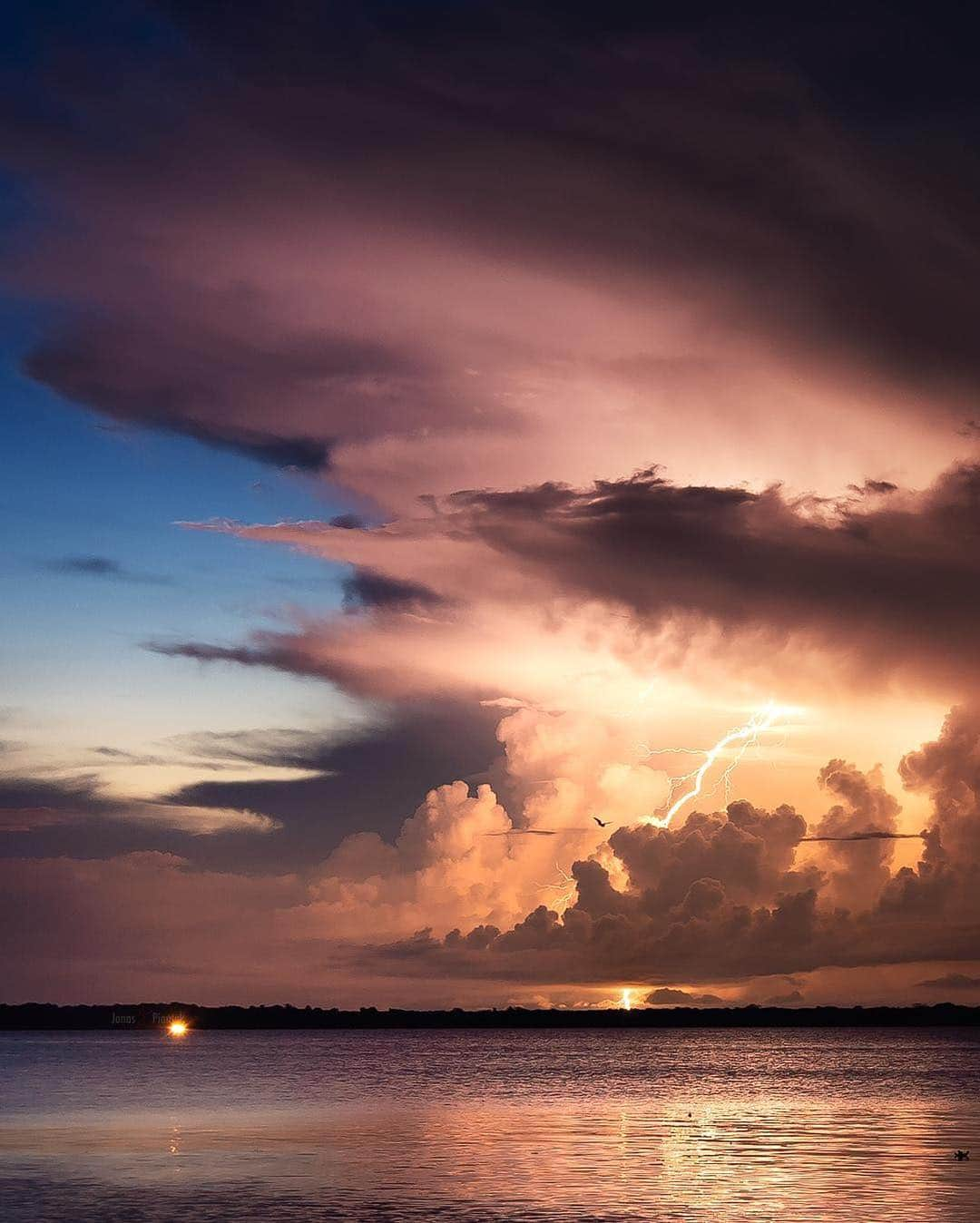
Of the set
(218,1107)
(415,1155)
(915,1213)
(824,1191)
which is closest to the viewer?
(915,1213)

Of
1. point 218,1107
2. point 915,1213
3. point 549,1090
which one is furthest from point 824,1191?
point 549,1090

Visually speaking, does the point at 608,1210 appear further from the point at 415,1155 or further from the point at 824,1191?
the point at 415,1155

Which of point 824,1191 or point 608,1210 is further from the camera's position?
point 824,1191

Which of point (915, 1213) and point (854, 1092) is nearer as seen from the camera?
point (915, 1213)

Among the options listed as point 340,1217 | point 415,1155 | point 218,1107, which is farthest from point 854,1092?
point 340,1217

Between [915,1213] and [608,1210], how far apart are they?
1092 centimetres

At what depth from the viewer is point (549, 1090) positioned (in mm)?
142125

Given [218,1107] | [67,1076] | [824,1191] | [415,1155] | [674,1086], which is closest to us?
[824,1191]

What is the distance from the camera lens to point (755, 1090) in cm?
14412

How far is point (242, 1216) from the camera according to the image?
55000 millimetres

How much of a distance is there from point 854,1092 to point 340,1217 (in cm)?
9628

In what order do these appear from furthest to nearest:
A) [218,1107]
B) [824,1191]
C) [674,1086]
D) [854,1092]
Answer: [674,1086]
[854,1092]
[218,1107]
[824,1191]

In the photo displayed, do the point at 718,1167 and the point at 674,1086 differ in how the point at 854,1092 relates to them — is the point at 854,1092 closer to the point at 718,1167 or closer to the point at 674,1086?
the point at 674,1086

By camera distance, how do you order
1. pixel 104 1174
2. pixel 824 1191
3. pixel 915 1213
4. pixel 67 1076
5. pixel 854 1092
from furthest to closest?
pixel 67 1076 → pixel 854 1092 → pixel 104 1174 → pixel 824 1191 → pixel 915 1213
